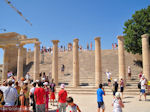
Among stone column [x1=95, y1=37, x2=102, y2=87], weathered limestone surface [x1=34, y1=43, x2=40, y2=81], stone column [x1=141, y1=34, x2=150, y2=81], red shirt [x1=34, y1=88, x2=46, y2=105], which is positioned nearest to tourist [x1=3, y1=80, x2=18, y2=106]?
red shirt [x1=34, y1=88, x2=46, y2=105]

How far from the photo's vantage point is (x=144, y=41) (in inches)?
640

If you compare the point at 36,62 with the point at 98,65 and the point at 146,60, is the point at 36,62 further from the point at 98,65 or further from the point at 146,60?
the point at 146,60

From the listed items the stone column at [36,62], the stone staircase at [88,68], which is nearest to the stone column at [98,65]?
the stone staircase at [88,68]

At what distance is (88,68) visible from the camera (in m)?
26.8

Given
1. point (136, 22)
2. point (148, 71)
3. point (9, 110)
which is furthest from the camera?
point (136, 22)

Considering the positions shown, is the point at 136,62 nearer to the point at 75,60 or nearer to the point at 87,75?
the point at 87,75

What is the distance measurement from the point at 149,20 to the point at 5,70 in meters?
26.2

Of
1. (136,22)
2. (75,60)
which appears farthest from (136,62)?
(75,60)

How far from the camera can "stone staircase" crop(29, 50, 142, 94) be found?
17219 mm

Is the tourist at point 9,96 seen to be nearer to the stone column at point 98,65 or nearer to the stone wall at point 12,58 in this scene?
the stone column at point 98,65

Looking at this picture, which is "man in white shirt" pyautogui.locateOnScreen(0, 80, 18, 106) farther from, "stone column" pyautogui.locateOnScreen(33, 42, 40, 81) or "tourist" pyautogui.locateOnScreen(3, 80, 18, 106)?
"stone column" pyautogui.locateOnScreen(33, 42, 40, 81)

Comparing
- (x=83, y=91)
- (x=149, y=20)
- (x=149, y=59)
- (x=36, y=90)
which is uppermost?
(x=149, y=20)

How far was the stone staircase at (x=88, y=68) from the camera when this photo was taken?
17.2 metres

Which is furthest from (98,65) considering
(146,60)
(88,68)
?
(88,68)
